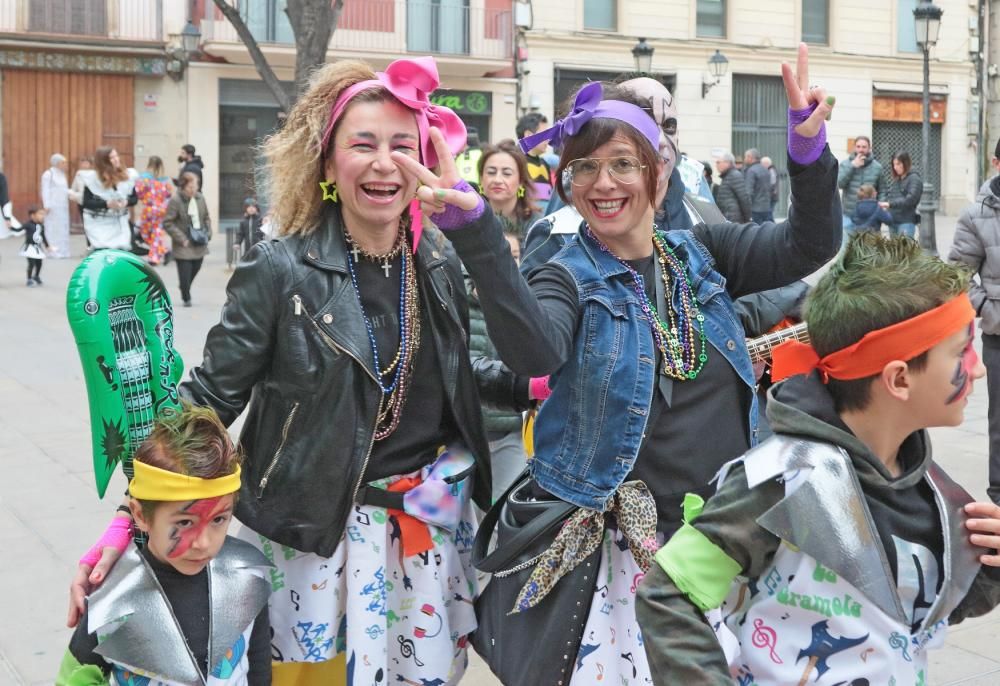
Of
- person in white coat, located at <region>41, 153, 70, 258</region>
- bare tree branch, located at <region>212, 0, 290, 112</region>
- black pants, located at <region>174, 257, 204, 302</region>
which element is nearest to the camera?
bare tree branch, located at <region>212, 0, 290, 112</region>

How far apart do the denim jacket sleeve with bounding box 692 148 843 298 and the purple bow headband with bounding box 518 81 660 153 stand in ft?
1.00

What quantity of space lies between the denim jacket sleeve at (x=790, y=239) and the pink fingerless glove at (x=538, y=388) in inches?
18.9

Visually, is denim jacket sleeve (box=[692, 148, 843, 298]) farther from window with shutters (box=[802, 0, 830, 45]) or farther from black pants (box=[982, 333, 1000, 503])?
window with shutters (box=[802, 0, 830, 45])

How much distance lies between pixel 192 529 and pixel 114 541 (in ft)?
0.64

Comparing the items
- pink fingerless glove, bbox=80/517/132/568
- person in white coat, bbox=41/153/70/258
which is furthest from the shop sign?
pink fingerless glove, bbox=80/517/132/568

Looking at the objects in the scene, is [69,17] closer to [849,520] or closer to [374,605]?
[374,605]

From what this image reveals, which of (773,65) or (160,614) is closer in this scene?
(160,614)

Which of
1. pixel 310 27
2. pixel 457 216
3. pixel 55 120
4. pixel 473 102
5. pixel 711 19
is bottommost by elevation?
pixel 457 216

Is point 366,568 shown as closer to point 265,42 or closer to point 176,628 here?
point 176,628

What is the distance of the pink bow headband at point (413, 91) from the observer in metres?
2.67

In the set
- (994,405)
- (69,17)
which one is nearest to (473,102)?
(69,17)

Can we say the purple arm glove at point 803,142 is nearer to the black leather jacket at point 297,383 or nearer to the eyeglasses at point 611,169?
the eyeglasses at point 611,169

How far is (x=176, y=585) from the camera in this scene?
2625 mm

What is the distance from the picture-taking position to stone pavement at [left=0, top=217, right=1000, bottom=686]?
4.17 m
